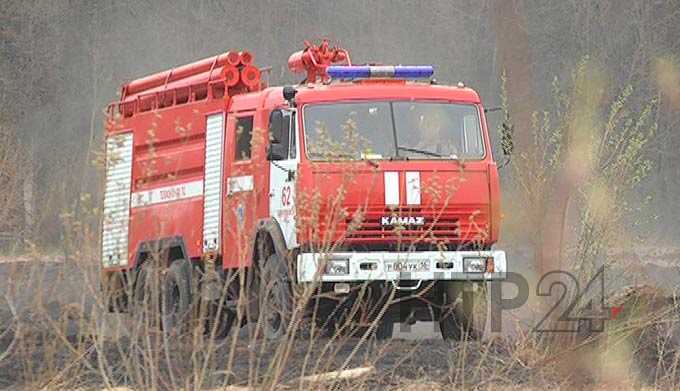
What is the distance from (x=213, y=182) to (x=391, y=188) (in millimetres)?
2845

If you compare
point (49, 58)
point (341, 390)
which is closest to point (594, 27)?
point (49, 58)

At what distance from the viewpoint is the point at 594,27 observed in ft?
143

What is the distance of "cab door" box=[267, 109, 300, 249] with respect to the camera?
15.9 metres

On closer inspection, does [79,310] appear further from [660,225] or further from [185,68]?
[660,225]

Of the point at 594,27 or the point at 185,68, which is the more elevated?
the point at 594,27

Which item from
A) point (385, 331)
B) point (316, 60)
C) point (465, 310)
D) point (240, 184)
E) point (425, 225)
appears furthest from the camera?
point (316, 60)

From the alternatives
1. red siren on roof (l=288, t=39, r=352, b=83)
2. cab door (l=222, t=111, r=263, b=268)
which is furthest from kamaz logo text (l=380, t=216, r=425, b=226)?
red siren on roof (l=288, t=39, r=352, b=83)

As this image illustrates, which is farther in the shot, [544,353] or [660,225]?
[660,225]

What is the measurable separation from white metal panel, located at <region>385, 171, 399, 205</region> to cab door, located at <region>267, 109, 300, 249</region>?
2.87 feet

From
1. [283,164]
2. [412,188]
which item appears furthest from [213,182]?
[412,188]

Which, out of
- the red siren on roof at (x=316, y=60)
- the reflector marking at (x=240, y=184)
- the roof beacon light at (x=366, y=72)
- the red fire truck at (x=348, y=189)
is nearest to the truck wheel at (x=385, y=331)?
the red fire truck at (x=348, y=189)

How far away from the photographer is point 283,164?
640 inches

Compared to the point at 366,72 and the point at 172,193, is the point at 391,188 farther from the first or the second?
the point at 172,193

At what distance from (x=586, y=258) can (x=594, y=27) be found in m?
31.1
